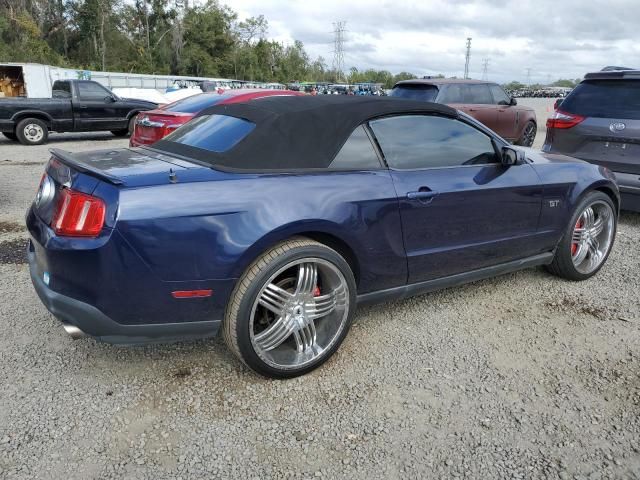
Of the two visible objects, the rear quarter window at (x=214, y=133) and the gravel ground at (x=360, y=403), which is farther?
the rear quarter window at (x=214, y=133)

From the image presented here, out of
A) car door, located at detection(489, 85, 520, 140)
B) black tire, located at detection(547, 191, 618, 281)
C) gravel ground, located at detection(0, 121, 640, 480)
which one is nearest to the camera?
gravel ground, located at detection(0, 121, 640, 480)

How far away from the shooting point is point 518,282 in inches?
169

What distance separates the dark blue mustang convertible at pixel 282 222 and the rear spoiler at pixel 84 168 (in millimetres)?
11

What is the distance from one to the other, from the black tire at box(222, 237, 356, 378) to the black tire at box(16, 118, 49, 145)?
1170cm

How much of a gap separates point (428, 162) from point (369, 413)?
1.64 m

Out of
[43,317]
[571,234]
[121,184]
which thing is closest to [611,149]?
[571,234]

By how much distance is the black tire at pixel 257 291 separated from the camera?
2.60m

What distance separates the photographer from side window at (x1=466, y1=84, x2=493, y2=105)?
10.9 m

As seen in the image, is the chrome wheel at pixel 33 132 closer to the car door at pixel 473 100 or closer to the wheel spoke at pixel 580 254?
the car door at pixel 473 100

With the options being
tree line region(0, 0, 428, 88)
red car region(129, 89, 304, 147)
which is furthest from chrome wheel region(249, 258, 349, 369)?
tree line region(0, 0, 428, 88)

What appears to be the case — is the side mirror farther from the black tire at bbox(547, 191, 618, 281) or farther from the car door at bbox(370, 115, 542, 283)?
the black tire at bbox(547, 191, 618, 281)

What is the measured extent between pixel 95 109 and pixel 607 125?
11643 millimetres

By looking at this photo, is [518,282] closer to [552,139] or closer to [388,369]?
[388,369]

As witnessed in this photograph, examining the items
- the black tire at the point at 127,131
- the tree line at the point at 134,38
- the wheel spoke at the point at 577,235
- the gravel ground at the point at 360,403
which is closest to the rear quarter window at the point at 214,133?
the gravel ground at the point at 360,403
